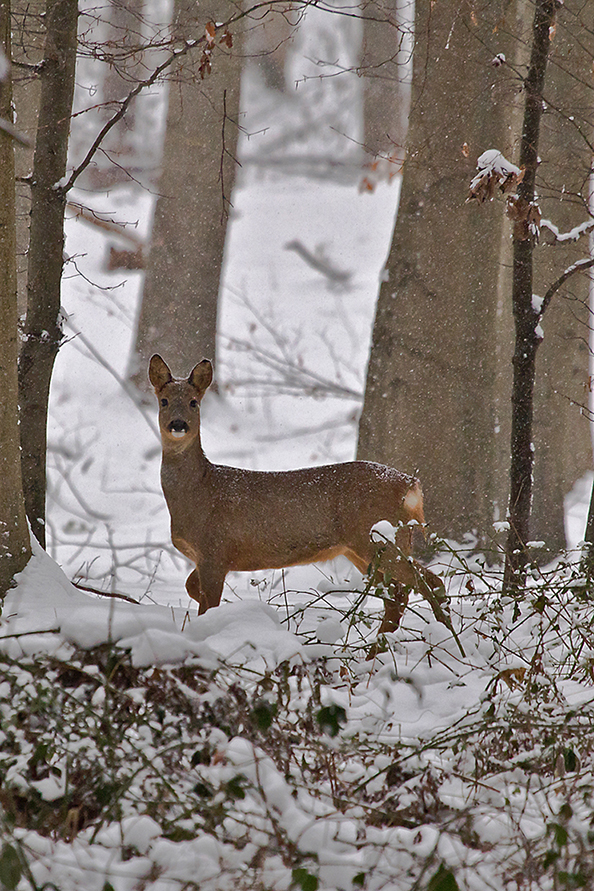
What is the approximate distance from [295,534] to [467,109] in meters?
4.27

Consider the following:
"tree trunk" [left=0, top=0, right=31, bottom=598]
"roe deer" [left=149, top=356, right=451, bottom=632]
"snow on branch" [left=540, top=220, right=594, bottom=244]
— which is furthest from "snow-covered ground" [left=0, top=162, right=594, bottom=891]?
"snow on branch" [left=540, top=220, right=594, bottom=244]

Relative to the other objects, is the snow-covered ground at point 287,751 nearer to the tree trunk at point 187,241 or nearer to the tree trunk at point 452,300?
the tree trunk at point 452,300

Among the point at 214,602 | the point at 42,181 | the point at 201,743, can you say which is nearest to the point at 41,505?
the point at 214,602

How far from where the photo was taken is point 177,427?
569cm

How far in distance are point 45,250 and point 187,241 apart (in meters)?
6.97

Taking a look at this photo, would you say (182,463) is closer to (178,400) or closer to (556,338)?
(178,400)

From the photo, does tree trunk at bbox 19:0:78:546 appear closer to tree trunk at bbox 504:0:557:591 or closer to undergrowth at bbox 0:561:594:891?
undergrowth at bbox 0:561:594:891

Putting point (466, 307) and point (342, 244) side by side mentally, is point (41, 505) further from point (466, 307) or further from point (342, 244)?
point (342, 244)

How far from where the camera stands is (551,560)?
348 inches

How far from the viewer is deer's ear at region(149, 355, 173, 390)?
577cm

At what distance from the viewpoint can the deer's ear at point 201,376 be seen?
19.1ft

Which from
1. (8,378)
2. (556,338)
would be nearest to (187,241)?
(556,338)

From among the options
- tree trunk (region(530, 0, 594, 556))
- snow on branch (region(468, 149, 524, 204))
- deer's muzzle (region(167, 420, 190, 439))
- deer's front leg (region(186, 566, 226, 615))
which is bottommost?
deer's front leg (region(186, 566, 226, 615))

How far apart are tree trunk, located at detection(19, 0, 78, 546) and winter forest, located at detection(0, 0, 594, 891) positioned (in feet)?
0.05
